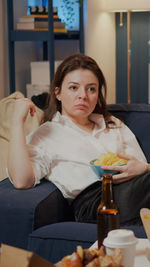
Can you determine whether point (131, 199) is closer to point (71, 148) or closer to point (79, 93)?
point (71, 148)

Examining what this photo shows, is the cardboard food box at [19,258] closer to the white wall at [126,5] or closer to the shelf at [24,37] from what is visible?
the shelf at [24,37]

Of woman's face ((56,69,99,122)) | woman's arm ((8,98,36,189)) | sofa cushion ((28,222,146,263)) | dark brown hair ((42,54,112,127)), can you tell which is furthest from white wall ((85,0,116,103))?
sofa cushion ((28,222,146,263))

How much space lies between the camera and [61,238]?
1.74m

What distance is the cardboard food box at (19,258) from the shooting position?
0.88 metres

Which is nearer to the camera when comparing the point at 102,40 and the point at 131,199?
the point at 131,199

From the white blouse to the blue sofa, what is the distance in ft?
0.20

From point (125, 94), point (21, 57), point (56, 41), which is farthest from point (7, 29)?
point (125, 94)

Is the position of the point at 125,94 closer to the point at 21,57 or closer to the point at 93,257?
the point at 21,57

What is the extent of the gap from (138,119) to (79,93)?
405 millimetres

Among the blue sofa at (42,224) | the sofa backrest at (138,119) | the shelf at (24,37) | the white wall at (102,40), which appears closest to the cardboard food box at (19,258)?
the blue sofa at (42,224)

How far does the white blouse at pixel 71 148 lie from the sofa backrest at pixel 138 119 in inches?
3.3

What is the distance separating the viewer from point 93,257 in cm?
100

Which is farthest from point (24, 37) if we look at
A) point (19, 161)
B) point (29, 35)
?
point (19, 161)

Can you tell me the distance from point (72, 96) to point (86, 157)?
A: 27 centimetres
